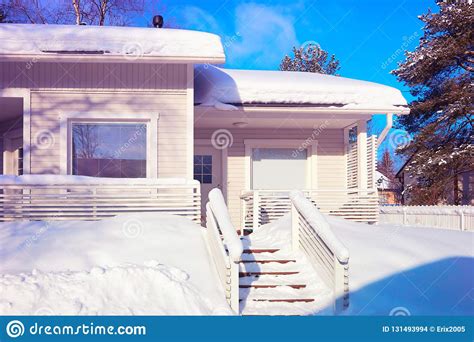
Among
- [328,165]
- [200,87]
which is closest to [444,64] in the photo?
[328,165]

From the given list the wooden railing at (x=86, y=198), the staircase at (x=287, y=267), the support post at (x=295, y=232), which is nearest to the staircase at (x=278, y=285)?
the staircase at (x=287, y=267)

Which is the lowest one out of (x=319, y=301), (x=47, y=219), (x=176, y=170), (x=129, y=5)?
(x=319, y=301)

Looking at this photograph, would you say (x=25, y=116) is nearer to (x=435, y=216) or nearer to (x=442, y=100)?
(x=435, y=216)

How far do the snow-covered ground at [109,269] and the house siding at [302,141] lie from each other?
5027 mm

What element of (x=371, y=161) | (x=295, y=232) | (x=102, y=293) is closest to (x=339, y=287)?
(x=295, y=232)

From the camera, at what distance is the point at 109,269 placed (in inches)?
249

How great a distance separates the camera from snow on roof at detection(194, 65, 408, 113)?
12039 millimetres

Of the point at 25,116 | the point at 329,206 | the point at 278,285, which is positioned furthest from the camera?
the point at 329,206

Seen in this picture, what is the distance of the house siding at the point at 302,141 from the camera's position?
14.0 metres

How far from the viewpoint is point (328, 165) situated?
14.3 m

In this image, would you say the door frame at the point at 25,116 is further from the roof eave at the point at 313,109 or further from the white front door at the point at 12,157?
the roof eave at the point at 313,109

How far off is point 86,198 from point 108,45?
296cm

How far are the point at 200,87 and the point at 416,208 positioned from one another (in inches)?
321

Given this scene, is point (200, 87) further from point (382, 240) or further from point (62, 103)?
point (382, 240)
